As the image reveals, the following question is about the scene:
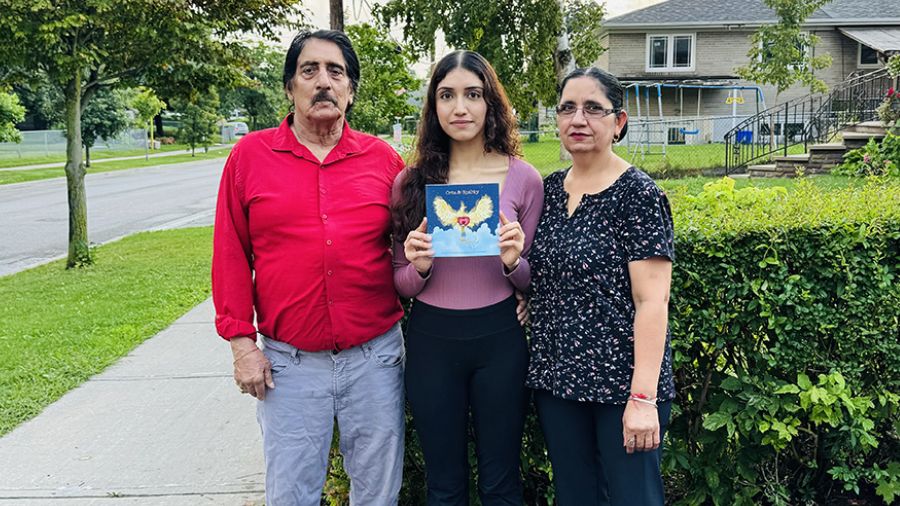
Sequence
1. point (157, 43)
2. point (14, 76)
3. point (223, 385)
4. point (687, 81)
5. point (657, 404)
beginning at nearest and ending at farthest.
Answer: point (657, 404) < point (223, 385) < point (157, 43) < point (14, 76) < point (687, 81)

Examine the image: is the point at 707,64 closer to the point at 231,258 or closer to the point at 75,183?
the point at 75,183

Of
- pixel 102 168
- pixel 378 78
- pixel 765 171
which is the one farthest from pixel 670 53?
pixel 378 78

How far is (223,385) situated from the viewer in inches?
220

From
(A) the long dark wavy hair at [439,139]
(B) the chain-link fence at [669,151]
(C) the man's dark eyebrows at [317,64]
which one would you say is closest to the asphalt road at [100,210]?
(B) the chain-link fence at [669,151]

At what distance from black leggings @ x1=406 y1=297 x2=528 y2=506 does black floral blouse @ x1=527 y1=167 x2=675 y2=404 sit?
6.5 inches

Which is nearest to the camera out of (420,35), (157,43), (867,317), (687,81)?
(867,317)

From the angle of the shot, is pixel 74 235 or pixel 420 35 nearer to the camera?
pixel 74 235

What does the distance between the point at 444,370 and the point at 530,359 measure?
0.29 meters

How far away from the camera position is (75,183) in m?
10.6

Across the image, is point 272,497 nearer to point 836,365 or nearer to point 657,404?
point 657,404

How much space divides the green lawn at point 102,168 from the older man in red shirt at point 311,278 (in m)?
27.3

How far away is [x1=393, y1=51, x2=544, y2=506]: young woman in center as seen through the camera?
2.60 meters

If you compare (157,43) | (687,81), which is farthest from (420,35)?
(687,81)

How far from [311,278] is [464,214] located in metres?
0.56
